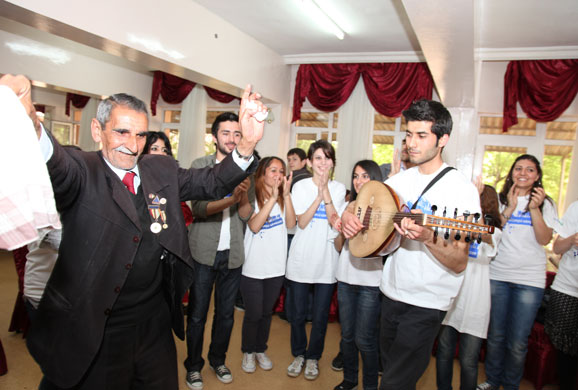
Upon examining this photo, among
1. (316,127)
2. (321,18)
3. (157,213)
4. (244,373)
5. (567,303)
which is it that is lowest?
(244,373)

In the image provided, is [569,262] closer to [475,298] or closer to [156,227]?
[475,298]

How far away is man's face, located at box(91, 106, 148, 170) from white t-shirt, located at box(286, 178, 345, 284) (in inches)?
75.4

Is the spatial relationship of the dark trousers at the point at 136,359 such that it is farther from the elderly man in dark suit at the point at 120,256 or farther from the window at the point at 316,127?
the window at the point at 316,127

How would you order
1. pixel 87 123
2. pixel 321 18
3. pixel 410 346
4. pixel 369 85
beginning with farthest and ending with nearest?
pixel 87 123
pixel 369 85
pixel 321 18
pixel 410 346

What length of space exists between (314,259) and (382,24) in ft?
13.3

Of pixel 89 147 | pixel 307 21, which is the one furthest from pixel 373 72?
pixel 89 147

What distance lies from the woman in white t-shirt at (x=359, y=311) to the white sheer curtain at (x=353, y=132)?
4.39 metres

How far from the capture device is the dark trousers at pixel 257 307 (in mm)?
3314

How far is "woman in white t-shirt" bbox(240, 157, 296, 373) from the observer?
3.30 m

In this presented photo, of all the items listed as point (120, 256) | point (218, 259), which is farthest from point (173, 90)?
point (120, 256)

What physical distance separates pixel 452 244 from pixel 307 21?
4775 millimetres

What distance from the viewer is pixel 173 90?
9.21 metres

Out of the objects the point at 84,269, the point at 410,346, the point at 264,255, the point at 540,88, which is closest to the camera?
the point at 84,269

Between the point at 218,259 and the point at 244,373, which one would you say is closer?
the point at 218,259
